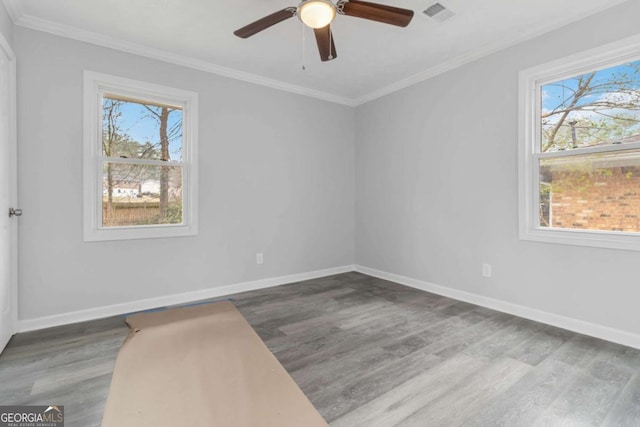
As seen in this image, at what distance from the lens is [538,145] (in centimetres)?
285

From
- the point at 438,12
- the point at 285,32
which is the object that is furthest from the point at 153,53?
the point at 438,12

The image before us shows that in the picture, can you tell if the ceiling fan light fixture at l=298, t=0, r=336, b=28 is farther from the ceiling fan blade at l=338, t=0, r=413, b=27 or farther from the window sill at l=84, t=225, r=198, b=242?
the window sill at l=84, t=225, r=198, b=242

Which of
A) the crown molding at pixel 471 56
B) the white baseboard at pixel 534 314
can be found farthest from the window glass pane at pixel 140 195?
the white baseboard at pixel 534 314

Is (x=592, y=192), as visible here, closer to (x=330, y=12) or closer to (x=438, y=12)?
(x=438, y=12)

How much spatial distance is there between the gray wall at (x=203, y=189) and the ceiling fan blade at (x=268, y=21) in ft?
5.08

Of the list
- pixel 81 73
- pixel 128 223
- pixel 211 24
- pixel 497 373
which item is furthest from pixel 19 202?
pixel 497 373

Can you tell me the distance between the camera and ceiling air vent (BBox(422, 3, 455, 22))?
8.01 ft

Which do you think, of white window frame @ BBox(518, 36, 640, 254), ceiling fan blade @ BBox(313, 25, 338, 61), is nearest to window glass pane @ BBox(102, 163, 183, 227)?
ceiling fan blade @ BBox(313, 25, 338, 61)

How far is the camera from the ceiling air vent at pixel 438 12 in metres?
Result: 2.44

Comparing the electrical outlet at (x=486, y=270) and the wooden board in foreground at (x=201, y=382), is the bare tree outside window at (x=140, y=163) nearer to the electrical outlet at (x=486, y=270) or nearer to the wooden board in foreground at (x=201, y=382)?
the wooden board in foreground at (x=201, y=382)

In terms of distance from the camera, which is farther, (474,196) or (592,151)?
(474,196)

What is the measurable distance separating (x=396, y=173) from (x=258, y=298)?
235 centimetres

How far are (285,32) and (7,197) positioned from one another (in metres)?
2.61

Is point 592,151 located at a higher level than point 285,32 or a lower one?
lower
